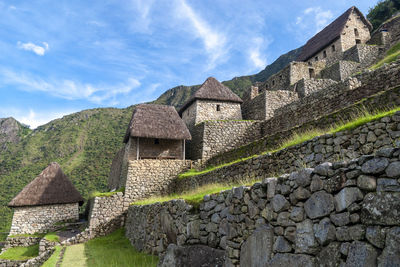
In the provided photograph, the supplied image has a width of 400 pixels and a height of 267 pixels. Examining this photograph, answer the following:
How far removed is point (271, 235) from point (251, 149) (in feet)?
23.3

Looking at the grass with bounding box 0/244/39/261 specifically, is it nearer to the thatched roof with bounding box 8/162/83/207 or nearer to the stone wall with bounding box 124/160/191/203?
the thatched roof with bounding box 8/162/83/207

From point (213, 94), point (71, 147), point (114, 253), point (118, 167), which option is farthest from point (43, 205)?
point (71, 147)

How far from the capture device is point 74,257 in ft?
31.7

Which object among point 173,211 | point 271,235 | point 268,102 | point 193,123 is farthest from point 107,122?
point 271,235

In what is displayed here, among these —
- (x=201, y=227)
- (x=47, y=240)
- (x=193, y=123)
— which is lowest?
(x=47, y=240)

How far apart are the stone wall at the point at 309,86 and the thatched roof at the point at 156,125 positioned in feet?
27.6

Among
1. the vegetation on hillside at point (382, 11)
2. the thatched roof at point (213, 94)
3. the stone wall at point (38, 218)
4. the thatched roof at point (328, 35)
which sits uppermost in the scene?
the vegetation on hillside at point (382, 11)

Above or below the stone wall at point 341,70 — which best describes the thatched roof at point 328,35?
above

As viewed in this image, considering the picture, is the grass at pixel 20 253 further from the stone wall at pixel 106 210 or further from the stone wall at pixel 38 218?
the stone wall at pixel 106 210

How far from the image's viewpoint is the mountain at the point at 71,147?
109 ft

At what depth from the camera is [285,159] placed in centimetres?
714

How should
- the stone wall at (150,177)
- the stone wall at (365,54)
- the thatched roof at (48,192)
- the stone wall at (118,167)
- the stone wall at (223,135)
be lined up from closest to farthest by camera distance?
1. the stone wall at (150,177)
2. the stone wall at (223,135)
3. the thatched roof at (48,192)
4. the stone wall at (118,167)
5. the stone wall at (365,54)

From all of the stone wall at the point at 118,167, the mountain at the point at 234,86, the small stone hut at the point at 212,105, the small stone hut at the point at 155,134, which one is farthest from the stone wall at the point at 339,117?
the mountain at the point at 234,86

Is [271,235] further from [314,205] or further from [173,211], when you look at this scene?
[173,211]
